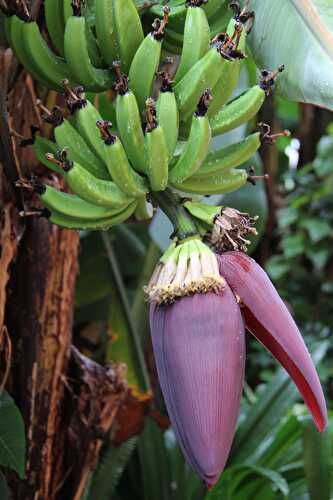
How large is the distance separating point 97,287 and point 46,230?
0.52 meters

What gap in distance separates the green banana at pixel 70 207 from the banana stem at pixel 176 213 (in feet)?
0.13

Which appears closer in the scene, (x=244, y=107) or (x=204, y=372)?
(x=204, y=372)

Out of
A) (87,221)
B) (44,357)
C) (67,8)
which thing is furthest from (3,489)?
(67,8)

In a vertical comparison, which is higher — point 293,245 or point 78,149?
point 78,149

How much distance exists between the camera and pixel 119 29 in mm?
693

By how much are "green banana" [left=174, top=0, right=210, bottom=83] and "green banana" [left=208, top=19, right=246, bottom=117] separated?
28 mm

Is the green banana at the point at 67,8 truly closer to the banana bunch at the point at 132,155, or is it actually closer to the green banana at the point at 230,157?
the banana bunch at the point at 132,155

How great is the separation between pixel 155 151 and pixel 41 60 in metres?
0.22

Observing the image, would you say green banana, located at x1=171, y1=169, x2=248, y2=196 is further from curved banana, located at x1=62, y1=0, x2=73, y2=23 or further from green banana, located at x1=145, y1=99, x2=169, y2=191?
curved banana, located at x1=62, y1=0, x2=73, y2=23

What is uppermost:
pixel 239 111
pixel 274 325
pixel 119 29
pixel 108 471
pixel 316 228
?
pixel 119 29

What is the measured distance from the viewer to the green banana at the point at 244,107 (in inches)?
26.3

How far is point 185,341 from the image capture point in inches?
22.1

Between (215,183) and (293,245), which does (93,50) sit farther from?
(293,245)

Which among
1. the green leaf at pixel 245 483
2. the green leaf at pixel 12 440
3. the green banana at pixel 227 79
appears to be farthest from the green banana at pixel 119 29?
the green leaf at pixel 245 483
